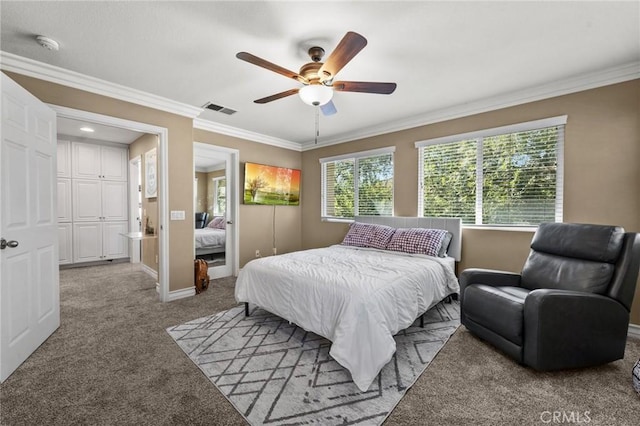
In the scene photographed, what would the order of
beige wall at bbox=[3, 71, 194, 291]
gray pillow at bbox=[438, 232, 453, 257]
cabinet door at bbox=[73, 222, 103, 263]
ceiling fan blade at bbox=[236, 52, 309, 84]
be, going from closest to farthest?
1. ceiling fan blade at bbox=[236, 52, 309, 84]
2. beige wall at bbox=[3, 71, 194, 291]
3. gray pillow at bbox=[438, 232, 453, 257]
4. cabinet door at bbox=[73, 222, 103, 263]

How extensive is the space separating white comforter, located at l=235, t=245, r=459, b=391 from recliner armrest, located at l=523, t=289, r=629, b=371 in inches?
32.3

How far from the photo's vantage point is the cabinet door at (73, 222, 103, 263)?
17.2ft

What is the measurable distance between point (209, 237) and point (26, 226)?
251cm

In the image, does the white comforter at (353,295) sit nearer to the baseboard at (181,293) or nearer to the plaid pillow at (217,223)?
the baseboard at (181,293)

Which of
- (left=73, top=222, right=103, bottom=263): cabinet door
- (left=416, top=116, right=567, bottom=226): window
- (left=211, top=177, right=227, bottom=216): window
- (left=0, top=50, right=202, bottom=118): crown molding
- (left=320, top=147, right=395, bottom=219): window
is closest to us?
(left=0, top=50, right=202, bottom=118): crown molding

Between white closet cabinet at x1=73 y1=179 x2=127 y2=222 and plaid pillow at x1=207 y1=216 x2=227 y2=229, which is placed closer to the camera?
plaid pillow at x1=207 y1=216 x2=227 y2=229

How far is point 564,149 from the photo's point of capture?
9.45ft

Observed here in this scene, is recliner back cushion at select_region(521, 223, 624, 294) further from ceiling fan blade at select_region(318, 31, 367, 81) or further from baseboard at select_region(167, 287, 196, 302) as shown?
baseboard at select_region(167, 287, 196, 302)

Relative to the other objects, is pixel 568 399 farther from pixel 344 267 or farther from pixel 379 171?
pixel 379 171

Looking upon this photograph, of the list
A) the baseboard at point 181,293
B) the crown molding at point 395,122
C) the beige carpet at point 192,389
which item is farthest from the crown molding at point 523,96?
the baseboard at point 181,293

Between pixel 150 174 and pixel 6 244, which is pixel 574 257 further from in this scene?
pixel 150 174

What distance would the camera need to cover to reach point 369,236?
3.87 m

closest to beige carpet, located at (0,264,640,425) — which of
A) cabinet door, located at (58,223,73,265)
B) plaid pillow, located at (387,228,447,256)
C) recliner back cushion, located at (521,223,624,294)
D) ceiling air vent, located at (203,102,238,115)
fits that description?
recliner back cushion, located at (521,223,624,294)

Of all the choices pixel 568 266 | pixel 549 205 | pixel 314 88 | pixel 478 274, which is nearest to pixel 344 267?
pixel 478 274
